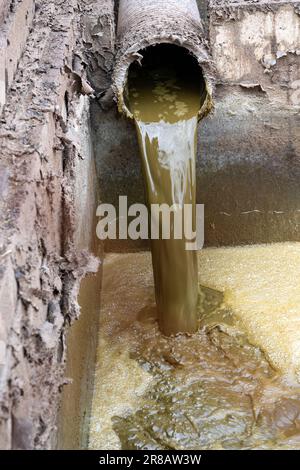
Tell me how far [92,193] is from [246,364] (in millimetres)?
1563

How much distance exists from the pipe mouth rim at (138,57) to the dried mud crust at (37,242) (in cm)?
26

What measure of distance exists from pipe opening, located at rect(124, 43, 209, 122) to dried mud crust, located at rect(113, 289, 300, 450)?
139 cm

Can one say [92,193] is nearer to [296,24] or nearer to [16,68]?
[16,68]

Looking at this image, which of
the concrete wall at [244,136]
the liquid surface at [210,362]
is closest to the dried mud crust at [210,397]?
the liquid surface at [210,362]

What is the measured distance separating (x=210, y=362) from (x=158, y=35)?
1.97m

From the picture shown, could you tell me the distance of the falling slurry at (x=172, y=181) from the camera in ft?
12.4

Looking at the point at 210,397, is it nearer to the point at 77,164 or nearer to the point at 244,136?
the point at 77,164

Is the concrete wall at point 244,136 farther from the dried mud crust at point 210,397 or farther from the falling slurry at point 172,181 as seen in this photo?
the dried mud crust at point 210,397

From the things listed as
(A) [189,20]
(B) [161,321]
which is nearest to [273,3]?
(A) [189,20]

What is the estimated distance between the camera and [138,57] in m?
3.85

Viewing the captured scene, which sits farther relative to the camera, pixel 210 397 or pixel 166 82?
pixel 166 82

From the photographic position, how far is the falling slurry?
3775mm

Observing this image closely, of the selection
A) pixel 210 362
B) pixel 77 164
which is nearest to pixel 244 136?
pixel 77 164

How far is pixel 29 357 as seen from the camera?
2.18 m
